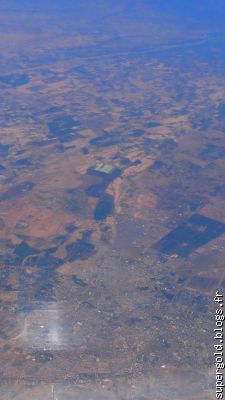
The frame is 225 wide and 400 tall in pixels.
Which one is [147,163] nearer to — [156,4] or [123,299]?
[123,299]

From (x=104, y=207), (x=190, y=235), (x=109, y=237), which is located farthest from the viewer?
(x=104, y=207)

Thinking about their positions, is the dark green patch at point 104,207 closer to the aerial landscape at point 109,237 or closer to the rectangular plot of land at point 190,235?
the aerial landscape at point 109,237

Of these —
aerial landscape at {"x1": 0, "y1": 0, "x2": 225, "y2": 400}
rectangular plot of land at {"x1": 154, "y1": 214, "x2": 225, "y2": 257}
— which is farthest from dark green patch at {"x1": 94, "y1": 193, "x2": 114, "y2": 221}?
rectangular plot of land at {"x1": 154, "y1": 214, "x2": 225, "y2": 257}

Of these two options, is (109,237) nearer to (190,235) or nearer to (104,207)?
(104,207)

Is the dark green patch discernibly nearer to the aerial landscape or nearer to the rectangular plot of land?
the aerial landscape

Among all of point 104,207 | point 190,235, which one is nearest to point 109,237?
point 104,207

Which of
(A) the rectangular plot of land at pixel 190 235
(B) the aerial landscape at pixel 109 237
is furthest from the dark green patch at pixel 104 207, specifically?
(A) the rectangular plot of land at pixel 190 235

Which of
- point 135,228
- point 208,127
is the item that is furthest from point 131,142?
point 135,228

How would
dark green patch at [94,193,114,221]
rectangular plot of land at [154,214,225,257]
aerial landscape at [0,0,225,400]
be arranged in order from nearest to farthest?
aerial landscape at [0,0,225,400] < rectangular plot of land at [154,214,225,257] < dark green patch at [94,193,114,221]
